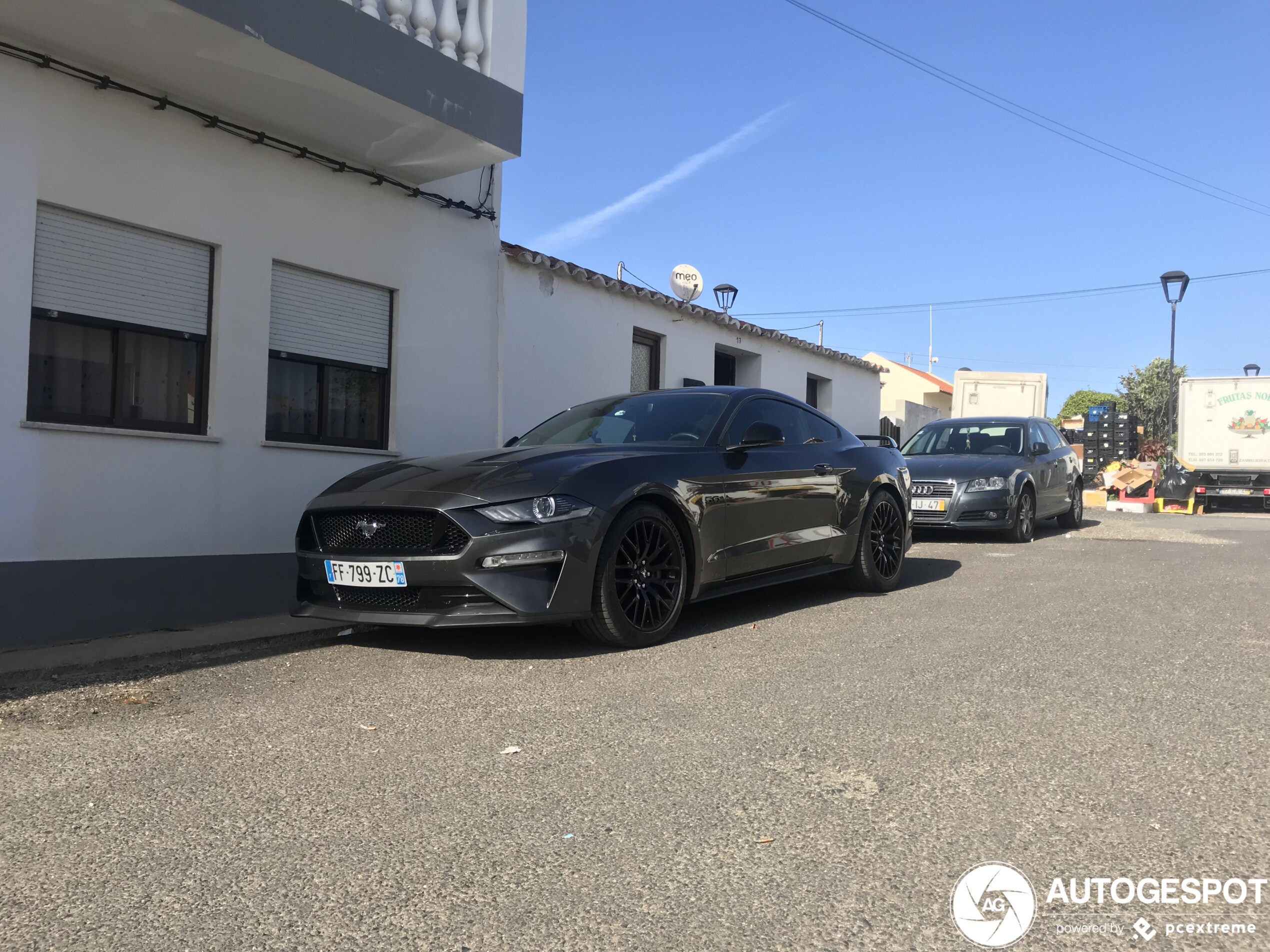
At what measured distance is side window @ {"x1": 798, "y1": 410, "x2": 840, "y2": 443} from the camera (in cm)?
725

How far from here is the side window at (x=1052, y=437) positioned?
13477 mm

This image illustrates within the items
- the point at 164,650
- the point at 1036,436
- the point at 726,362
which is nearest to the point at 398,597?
the point at 164,650

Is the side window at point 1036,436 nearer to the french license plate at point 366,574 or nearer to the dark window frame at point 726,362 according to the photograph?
the dark window frame at point 726,362

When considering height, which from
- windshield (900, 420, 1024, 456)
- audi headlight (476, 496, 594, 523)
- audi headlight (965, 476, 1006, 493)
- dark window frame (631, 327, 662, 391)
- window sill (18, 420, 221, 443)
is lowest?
audi headlight (476, 496, 594, 523)

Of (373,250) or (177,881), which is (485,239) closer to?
(373,250)

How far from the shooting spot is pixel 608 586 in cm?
517

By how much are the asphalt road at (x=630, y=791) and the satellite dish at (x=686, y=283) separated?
10386mm

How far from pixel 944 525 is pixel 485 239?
5.91m

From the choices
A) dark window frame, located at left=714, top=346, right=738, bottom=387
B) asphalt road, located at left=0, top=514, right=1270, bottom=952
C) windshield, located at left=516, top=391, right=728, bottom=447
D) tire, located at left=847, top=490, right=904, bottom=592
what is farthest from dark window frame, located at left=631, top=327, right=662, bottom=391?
asphalt road, located at left=0, top=514, right=1270, bottom=952

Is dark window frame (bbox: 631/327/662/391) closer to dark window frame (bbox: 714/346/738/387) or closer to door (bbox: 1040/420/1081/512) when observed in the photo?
dark window frame (bbox: 714/346/738/387)

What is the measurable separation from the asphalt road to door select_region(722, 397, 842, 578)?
2.33 ft

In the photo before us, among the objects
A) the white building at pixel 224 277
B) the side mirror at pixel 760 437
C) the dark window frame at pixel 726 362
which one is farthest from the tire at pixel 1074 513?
the side mirror at pixel 760 437

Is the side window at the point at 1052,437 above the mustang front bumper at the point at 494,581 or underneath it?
above

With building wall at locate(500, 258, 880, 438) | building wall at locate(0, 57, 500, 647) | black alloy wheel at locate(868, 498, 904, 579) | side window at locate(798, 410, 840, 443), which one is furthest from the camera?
building wall at locate(500, 258, 880, 438)
